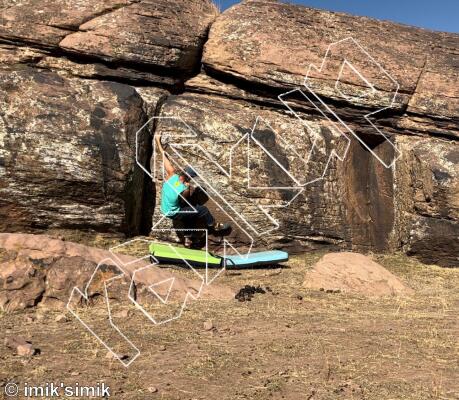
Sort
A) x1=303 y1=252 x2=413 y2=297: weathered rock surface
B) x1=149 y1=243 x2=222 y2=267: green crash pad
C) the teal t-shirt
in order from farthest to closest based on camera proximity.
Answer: the teal t-shirt < x1=149 y1=243 x2=222 y2=267: green crash pad < x1=303 y1=252 x2=413 y2=297: weathered rock surface

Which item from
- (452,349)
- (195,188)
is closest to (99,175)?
(195,188)

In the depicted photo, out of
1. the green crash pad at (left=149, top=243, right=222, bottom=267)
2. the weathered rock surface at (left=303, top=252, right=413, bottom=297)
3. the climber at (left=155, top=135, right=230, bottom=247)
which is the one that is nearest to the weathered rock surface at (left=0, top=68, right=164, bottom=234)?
the climber at (left=155, top=135, right=230, bottom=247)

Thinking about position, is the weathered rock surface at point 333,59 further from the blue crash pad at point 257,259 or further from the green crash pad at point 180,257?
the green crash pad at point 180,257

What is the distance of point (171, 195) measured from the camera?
9.47m

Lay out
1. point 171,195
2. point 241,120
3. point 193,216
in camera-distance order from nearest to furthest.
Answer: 1. point 171,195
2. point 193,216
3. point 241,120

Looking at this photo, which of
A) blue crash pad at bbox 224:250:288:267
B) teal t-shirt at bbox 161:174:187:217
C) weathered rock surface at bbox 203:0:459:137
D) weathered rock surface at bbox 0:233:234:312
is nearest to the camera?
weathered rock surface at bbox 0:233:234:312

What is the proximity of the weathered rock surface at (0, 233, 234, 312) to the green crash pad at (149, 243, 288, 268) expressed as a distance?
4.70 feet

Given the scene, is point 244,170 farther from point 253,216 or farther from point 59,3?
point 59,3

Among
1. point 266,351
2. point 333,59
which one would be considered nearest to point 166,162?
point 333,59

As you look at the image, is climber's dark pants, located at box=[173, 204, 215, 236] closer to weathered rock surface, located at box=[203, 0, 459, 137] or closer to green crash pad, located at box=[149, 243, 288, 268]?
green crash pad, located at box=[149, 243, 288, 268]

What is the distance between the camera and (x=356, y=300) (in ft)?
23.3

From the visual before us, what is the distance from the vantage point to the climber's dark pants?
31.6 ft

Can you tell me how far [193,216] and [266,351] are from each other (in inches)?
198

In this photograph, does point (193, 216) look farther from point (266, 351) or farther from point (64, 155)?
point (266, 351)
